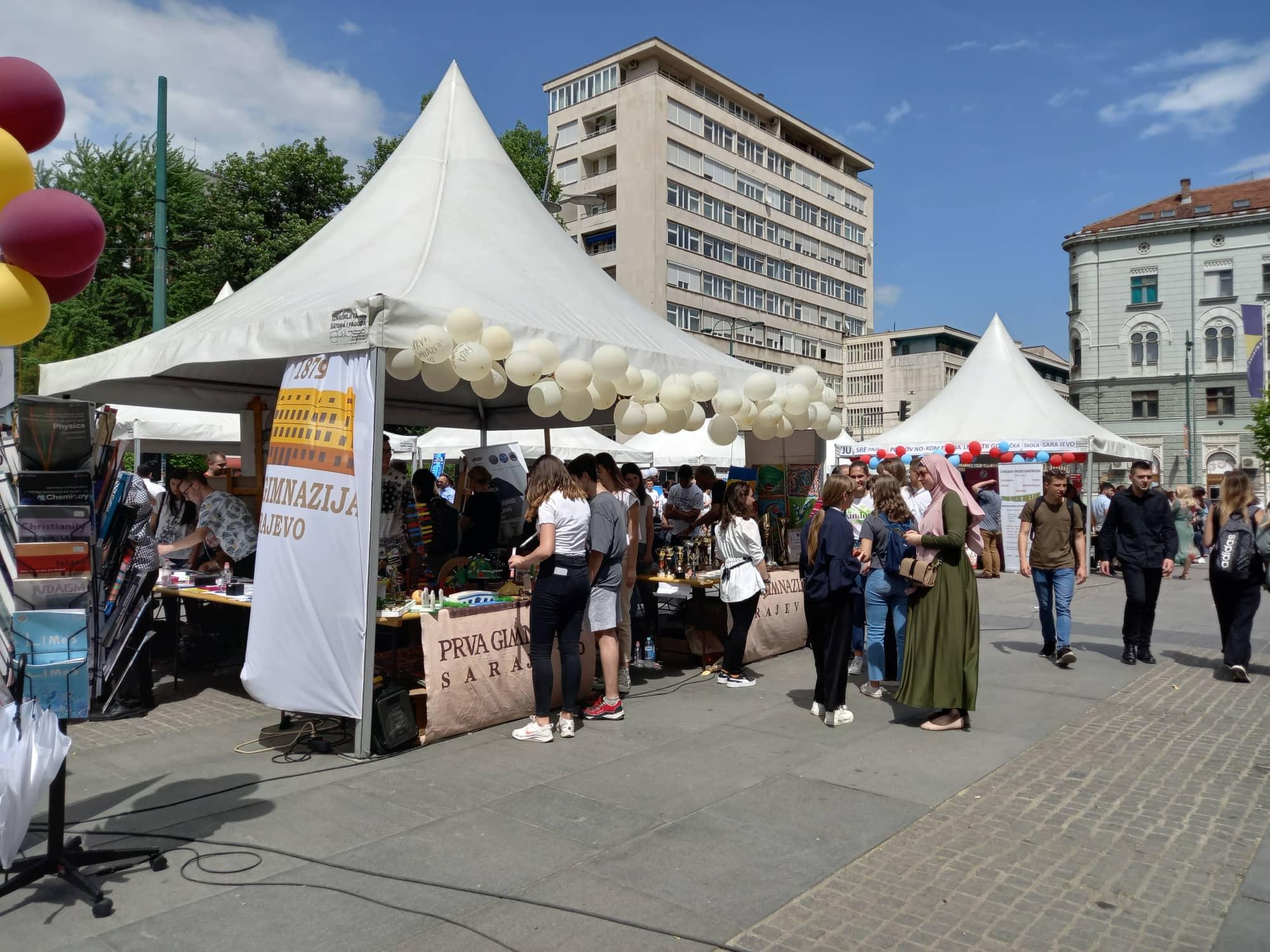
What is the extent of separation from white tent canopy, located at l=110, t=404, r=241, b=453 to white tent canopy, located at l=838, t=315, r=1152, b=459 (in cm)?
1298

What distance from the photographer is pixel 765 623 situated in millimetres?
8891

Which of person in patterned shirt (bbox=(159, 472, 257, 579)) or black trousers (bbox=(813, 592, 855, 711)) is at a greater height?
person in patterned shirt (bbox=(159, 472, 257, 579))

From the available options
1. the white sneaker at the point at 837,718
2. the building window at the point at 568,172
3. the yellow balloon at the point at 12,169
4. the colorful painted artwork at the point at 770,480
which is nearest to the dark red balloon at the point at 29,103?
the yellow balloon at the point at 12,169

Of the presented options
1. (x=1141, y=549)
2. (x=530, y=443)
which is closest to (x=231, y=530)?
(x=1141, y=549)

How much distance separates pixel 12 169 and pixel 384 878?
3.30m

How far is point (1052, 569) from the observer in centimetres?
880

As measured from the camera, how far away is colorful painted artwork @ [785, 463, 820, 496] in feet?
32.8

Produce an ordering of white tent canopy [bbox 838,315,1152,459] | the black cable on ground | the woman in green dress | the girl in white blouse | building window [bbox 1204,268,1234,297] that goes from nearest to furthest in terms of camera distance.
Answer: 1. the black cable on ground
2. the woman in green dress
3. the girl in white blouse
4. white tent canopy [bbox 838,315,1152,459]
5. building window [bbox 1204,268,1234,297]

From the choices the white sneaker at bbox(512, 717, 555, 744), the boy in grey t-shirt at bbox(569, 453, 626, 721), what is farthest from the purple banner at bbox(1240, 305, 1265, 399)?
the white sneaker at bbox(512, 717, 555, 744)

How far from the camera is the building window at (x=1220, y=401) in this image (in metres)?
53.6

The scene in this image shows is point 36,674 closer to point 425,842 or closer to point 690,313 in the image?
point 425,842

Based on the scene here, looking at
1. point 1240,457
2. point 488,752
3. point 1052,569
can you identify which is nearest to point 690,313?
point 1240,457

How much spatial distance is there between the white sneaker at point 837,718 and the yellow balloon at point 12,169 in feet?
18.2

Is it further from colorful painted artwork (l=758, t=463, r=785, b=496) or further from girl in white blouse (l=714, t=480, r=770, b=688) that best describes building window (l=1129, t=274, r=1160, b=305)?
girl in white blouse (l=714, t=480, r=770, b=688)
